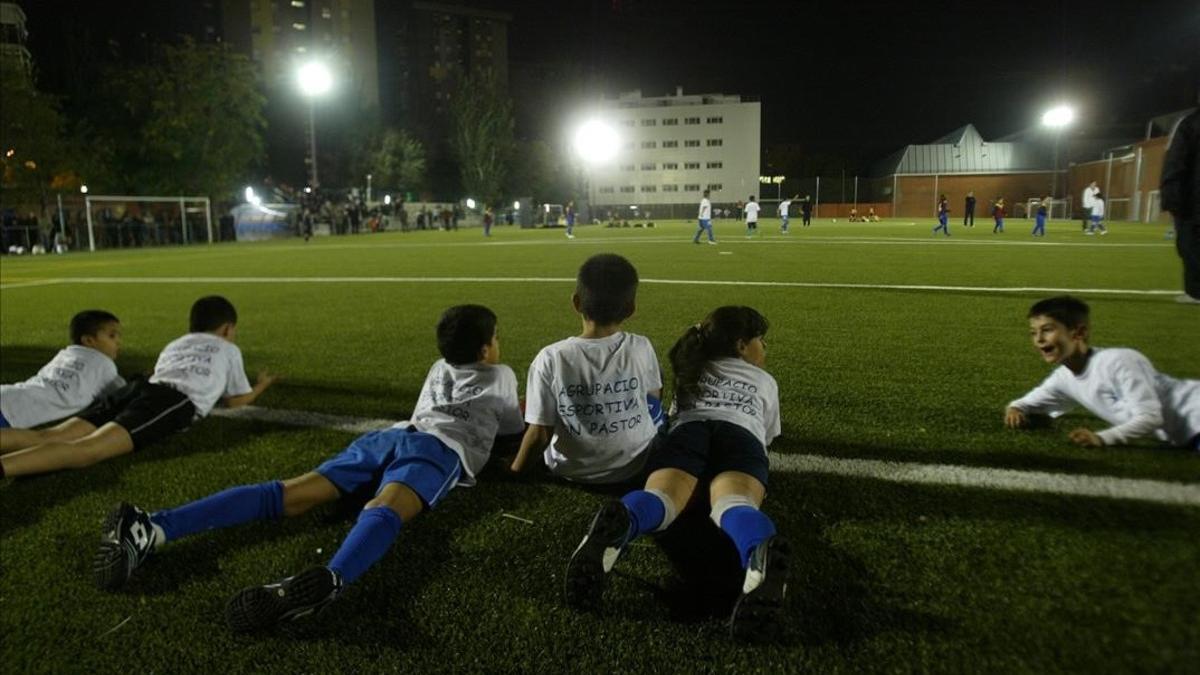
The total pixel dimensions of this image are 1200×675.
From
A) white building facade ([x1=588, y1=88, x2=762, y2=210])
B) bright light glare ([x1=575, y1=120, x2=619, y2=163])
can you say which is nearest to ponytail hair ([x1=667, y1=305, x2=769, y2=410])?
bright light glare ([x1=575, y1=120, x2=619, y2=163])

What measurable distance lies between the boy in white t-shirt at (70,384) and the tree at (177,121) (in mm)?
38656

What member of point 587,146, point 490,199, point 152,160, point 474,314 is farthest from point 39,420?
point 490,199

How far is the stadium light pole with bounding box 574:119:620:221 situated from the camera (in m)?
61.6

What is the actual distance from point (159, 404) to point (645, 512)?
9.49ft

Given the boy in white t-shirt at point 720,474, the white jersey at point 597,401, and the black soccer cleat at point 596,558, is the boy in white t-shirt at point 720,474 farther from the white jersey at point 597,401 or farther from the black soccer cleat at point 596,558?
the white jersey at point 597,401

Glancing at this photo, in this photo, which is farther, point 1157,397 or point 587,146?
point 587,146

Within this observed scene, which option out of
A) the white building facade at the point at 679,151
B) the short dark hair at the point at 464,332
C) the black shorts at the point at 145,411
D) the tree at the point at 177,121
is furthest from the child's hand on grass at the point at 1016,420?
the white building facade at the point at 679,151

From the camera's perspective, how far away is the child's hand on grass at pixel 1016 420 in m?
3.64

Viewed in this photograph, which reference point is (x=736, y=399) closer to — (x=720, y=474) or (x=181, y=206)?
(x=720, y=474)

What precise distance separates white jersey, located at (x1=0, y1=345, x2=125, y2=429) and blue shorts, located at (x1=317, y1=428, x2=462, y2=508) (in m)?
2.25

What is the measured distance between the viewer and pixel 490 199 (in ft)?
230

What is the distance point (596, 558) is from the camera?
7.02 ft

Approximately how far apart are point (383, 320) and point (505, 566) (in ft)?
19.8

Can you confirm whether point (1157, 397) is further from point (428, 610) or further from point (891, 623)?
point (428, 610)
